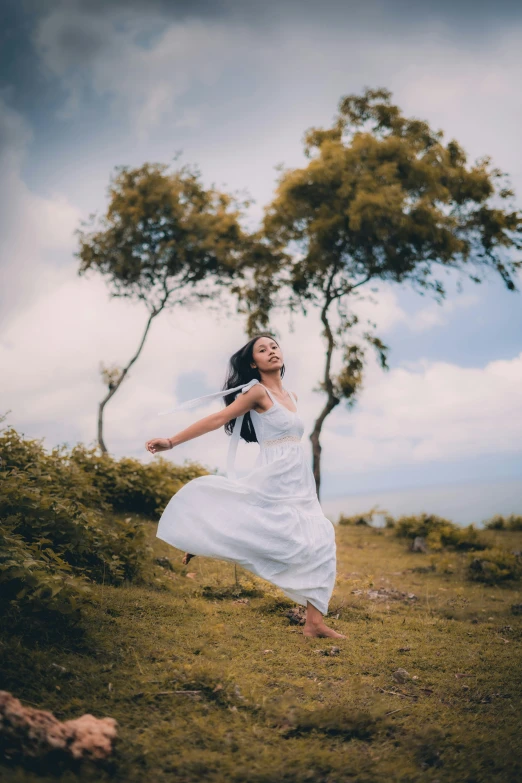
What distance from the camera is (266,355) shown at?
5.63 metres

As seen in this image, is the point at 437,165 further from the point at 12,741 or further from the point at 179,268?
the point at 12,741

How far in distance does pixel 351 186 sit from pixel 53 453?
11.9m

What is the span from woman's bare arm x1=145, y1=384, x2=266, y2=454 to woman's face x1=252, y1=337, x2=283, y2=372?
0.98 ft

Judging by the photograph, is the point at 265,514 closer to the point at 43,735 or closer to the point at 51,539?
the point at 51,539

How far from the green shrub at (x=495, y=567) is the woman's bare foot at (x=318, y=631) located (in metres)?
4.46

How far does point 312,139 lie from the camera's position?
60.3ft

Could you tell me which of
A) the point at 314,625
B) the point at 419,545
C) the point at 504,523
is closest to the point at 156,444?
the point at 314,625

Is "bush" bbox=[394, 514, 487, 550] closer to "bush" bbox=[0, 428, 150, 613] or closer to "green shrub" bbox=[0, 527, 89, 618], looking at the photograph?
"bush" bbox=[0, 428, 150, 613]

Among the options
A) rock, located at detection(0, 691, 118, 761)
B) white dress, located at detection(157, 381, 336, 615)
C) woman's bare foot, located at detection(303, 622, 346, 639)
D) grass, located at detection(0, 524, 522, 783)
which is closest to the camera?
rock, located at detection(0, 691, 118, 761)

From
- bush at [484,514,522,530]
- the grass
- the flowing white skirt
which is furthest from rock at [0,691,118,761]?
bush at [484,514,522,530]

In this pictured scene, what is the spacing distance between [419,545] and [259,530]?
705 centimetres

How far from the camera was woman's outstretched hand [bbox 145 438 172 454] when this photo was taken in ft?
15.6

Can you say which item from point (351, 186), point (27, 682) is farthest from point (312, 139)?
point (27, 682)

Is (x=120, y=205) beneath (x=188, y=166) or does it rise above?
beneath
